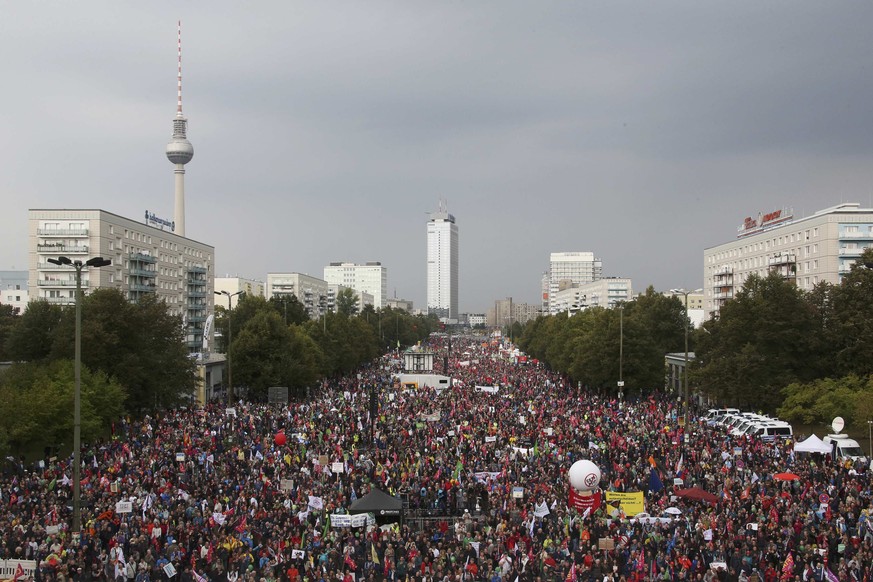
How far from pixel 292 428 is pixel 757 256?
63.6m

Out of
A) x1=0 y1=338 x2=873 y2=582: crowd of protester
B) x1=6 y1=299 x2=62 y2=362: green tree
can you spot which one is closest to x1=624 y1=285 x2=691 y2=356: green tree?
x1=0 y1=338 x2=873 y2=582: crowd of protester

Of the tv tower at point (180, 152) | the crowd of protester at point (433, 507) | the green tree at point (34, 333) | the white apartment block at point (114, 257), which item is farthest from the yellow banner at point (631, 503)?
the tv tower at point (180, 152)

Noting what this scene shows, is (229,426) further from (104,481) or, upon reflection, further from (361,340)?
(361,340)

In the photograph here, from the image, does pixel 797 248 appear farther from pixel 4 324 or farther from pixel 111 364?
pixel 4 324

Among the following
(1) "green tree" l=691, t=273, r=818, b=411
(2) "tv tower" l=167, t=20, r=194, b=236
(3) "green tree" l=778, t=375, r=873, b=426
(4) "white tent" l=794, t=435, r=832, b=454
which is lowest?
(4) "white tent" l=794, t=435, r=832, b=454

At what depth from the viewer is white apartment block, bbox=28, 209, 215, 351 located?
73562 millimetres

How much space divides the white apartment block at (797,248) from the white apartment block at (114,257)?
5536cm

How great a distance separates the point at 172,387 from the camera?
44.6m

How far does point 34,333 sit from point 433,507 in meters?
29.3

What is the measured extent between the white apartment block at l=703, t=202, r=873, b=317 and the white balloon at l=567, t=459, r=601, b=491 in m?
41.7

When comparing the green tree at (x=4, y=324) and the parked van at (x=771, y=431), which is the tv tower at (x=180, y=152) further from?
the parked van at (x=771, y=431)

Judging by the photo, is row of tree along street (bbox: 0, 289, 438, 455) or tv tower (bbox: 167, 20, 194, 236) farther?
tv tower (bbox: 167, 20, 194, 236)

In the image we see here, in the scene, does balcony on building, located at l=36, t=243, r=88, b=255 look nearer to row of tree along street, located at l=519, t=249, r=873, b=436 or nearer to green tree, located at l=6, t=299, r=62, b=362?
green tree, located at l=6, t=299, r=62, b=362

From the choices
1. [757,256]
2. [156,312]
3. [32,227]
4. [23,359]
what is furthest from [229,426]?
[757,256]
